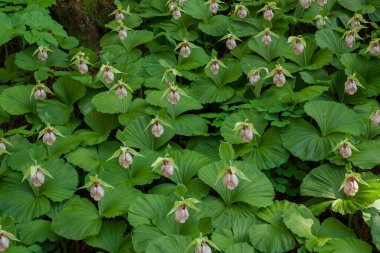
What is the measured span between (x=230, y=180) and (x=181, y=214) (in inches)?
16.9

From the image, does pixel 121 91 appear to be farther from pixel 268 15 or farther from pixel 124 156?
pixel 268 15

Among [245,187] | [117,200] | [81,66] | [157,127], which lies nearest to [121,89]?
[157,127]

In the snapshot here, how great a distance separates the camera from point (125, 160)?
3.58 metres

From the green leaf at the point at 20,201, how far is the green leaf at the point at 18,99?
3.12ft

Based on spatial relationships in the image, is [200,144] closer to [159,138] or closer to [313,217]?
[159,138]

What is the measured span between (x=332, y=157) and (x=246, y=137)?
2.32ft

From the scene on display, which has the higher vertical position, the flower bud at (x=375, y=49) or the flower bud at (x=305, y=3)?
the flower bud at (x=305, y=3)

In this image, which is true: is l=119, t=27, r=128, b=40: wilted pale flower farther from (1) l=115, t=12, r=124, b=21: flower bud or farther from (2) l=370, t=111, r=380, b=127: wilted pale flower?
(2) l=370, t=111, r=380, b=127: wilted pale flower

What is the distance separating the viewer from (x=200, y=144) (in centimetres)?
409

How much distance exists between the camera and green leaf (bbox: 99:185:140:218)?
338cm

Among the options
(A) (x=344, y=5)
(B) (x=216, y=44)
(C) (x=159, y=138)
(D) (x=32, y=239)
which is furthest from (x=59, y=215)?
(A) (x=344, y=5)

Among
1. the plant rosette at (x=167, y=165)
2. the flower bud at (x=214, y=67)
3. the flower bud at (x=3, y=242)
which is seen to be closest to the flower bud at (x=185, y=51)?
the flower bud at (x=214, y=67)

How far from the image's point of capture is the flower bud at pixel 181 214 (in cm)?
309

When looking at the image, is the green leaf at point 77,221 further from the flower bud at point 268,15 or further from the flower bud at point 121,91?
the flower bud at point 268,15
